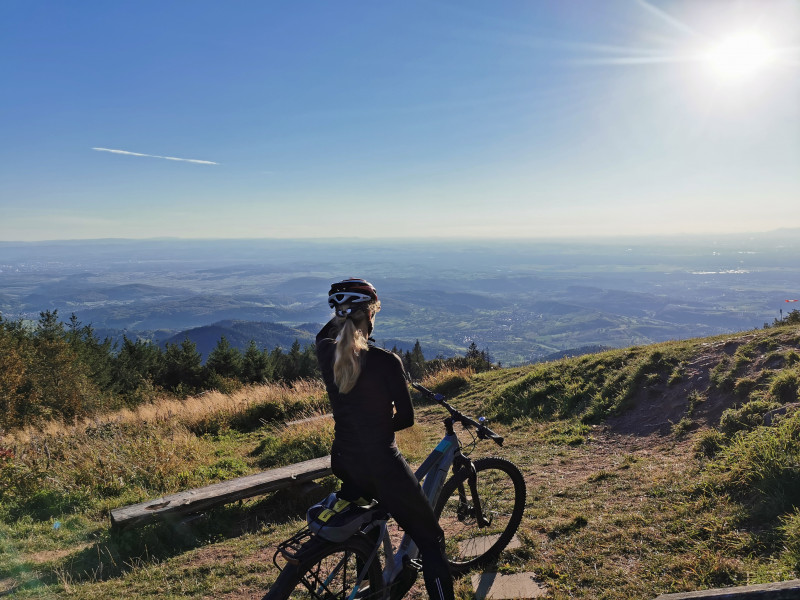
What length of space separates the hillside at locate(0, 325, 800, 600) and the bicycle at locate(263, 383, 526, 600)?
346mm

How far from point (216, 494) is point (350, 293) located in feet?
14.8

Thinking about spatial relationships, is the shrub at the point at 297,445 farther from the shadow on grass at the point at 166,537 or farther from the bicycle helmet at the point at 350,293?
the bicycle helmet at the point at 350,293

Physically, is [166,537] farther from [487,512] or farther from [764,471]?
[764,471]

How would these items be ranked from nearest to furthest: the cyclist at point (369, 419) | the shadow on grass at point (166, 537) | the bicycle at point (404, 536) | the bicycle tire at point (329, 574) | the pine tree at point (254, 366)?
the bicycle tire at point (329, 574) < the bicycle at point (404, 536) < the cyclist at point (369, 419) < the shadow on grass at point (166, 537) < the pine tree at point (254, 366)

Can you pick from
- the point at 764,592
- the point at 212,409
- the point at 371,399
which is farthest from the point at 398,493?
the point at 212,409

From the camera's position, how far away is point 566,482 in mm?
6035

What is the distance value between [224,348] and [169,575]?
39.2 metres

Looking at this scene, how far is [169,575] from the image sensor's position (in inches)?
181

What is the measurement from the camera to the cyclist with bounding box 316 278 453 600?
277 centimetres

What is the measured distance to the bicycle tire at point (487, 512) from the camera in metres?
4.05

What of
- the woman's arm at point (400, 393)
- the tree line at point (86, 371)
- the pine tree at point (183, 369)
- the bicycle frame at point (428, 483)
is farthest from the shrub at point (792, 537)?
the pine tree at point (183, 369)

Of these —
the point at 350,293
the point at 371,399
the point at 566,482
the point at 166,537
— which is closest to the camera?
the point at 371,399

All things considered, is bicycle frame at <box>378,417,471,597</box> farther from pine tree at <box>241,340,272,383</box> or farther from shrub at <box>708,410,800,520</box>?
pine tree at <box>241,340,272,383</box>

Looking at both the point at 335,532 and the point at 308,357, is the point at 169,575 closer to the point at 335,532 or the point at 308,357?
the point at 335,532
